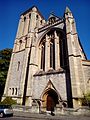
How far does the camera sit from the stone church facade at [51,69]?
19016mm

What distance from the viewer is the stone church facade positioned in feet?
62.4

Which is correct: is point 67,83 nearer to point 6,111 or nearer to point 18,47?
point 6,111

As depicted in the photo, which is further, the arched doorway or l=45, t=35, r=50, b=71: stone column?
l=45, t=35, r=50, b=71: stone column

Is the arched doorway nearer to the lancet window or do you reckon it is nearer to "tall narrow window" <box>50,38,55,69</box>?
the lancet window

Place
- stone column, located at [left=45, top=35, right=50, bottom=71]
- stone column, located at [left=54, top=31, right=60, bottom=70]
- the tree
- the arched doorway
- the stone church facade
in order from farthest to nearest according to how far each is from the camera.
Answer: the tree → stone column, located at [left=45, top=35, right=50, bottom=71] → stone column, located at [left=54, top=31, right=60, bottom=70] → the arched doorway → the stone church facade

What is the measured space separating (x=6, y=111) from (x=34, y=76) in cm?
949

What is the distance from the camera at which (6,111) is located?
48.4 feet

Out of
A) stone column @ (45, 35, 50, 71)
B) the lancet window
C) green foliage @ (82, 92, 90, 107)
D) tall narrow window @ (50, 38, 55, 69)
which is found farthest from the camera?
stone column @ (45, 35, 50, 71)

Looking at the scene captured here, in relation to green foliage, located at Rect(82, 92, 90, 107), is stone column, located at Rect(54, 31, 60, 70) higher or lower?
higher

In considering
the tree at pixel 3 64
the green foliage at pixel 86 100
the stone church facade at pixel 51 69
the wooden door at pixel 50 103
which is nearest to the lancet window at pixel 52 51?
the stone church facade at pixel 51 69

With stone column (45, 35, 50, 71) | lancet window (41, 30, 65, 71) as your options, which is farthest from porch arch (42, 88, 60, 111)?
stone column (45, 35, 50, 71)

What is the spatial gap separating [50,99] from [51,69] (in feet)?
17.2

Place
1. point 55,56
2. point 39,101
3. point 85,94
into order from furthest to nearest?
1. point 55,56
2. point 39,101
3. point 85,94

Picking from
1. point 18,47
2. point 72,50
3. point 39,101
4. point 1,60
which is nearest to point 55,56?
point 72,50
